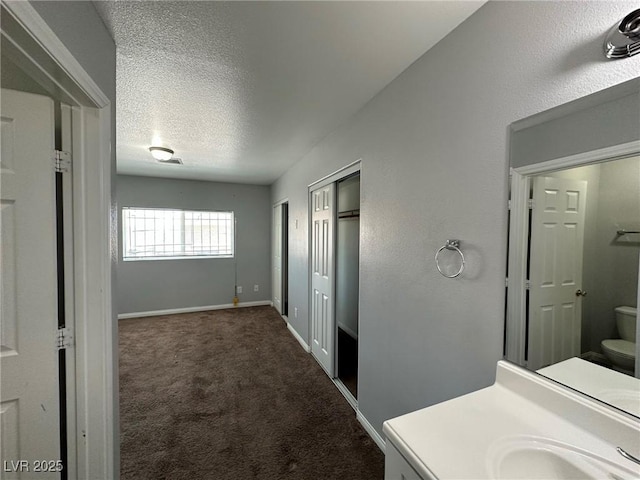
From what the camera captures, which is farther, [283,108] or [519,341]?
[283,108]

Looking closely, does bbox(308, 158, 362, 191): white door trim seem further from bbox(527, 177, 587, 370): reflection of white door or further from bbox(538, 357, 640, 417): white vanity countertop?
bbox(538, 357, 640, 417): white vanity countertop

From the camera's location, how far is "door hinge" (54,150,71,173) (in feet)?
3.75

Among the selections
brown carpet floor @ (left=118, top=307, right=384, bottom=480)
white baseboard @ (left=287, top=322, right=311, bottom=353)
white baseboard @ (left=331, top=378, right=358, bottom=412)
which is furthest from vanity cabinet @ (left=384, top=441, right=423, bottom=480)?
white baseboard @ (left=287, top=322, right=311, bottom=353)

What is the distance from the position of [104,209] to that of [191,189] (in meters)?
3.95

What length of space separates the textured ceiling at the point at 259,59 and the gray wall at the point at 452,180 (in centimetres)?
19

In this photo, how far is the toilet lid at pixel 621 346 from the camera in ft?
2.48

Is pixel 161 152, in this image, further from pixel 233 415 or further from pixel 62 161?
pixel 233 415

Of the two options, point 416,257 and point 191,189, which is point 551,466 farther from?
point 191,189

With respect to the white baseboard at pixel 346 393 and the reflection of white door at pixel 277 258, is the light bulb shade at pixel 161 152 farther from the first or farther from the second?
the white baseboard at pixel 346 393

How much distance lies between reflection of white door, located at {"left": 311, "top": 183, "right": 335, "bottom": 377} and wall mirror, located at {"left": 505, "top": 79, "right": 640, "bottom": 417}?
5.89 feet

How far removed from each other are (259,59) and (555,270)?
5.44ft

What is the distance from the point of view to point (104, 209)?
1.22 metres

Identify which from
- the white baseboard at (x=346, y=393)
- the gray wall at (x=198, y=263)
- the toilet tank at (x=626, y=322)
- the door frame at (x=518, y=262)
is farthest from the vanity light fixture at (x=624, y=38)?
the gray wall at (x=198, y=263)

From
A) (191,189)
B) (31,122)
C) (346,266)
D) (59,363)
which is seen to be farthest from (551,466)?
(191,189)
